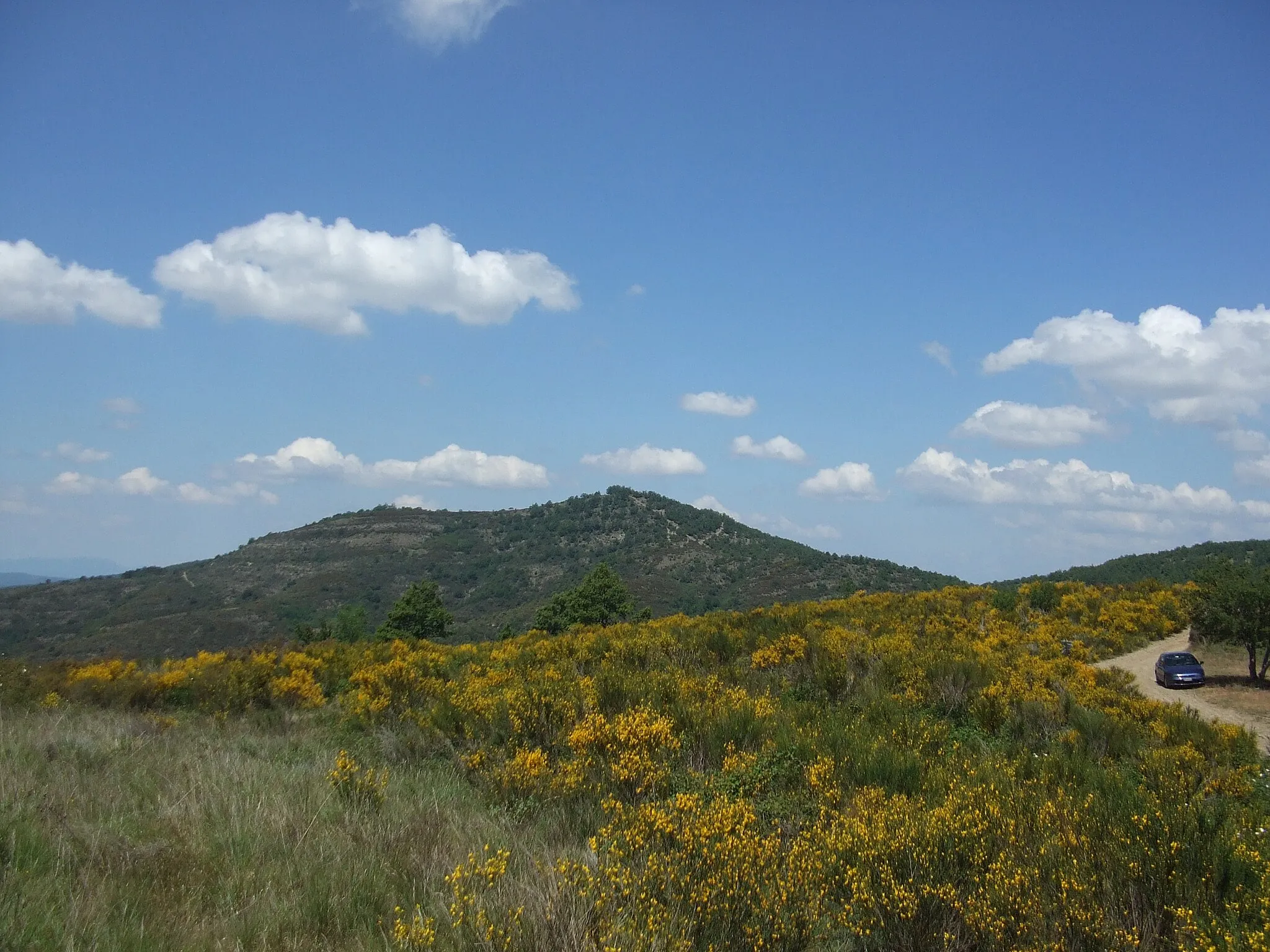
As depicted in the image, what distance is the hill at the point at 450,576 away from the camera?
64938 mm

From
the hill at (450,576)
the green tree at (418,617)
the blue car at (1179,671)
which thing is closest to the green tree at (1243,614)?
the blue car at (1179,671)

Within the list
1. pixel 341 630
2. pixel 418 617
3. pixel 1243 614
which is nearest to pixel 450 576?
pixel 418 617

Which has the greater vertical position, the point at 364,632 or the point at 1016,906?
the point at 1016,906

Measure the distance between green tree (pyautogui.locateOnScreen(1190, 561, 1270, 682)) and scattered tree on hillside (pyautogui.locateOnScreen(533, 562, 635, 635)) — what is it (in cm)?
3245

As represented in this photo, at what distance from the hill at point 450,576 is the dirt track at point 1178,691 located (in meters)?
40.4

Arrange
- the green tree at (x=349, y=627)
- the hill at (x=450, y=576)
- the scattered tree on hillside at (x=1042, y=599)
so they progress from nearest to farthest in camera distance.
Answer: the scattered tree on hillside at (x=1042, y=599) → the green tree at (x=349, y=627) → the hill at (x=450, y=576)

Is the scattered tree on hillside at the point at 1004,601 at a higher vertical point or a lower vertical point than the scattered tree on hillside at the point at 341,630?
higher

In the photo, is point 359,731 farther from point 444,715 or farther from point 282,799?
point 282,799

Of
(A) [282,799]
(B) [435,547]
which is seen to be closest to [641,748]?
(A) [282,799]

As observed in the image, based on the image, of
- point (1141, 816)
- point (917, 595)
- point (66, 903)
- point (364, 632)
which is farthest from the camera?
point (364, 632)

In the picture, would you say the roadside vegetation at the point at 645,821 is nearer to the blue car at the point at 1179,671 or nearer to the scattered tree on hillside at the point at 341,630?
the blue car at the point at 1179,671

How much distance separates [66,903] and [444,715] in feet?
15.3

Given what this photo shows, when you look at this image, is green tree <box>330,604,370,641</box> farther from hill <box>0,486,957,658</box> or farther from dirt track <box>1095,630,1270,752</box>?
dirt track <box>1095,630,1270,752</box>

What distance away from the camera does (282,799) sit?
203 inches
